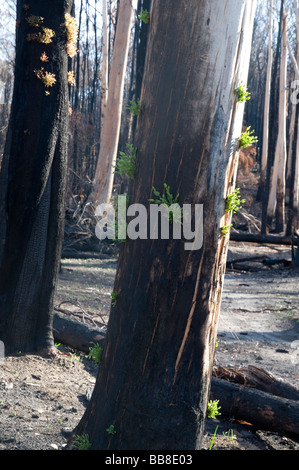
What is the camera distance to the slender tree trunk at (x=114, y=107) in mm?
15888

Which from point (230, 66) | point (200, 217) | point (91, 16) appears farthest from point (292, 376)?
point (91, 16)

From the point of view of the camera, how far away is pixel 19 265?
4777mm

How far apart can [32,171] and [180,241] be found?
2424mm

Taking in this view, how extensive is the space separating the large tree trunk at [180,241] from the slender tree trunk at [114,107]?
13023mm

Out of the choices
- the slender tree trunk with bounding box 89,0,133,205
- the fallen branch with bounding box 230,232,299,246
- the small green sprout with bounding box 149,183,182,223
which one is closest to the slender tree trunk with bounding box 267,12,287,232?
the fallen branch with bounding box 230,232,299,246

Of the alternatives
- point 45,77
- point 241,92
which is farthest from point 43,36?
point 241,92

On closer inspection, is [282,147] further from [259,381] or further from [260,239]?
[259,381]

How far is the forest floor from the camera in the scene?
12.1 ft

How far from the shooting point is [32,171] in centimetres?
466

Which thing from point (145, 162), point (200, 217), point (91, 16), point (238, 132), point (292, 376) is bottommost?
point (292, 376)
